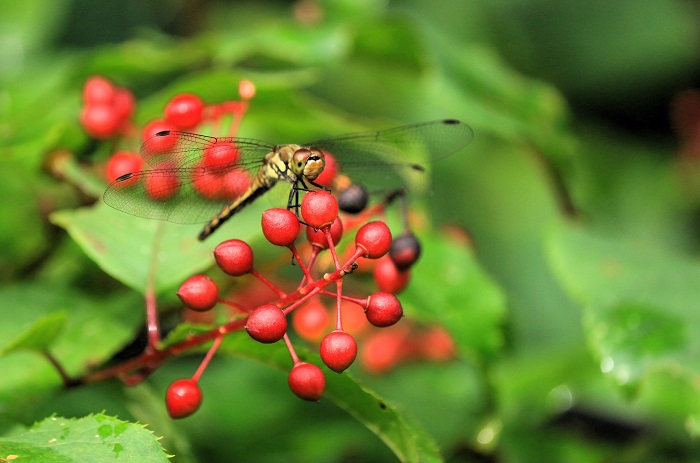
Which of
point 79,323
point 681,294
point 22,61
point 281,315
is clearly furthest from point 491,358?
point 22,61

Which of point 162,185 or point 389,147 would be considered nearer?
point 162,185

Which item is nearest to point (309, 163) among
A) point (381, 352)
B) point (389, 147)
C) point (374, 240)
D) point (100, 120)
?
Result: point (374, 240)

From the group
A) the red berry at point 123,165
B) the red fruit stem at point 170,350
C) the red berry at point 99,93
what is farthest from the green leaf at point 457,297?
the red berry at point 99,93

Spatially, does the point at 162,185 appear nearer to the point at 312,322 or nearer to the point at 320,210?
the point at 320,210

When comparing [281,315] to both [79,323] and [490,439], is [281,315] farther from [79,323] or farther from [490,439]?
[490,439]

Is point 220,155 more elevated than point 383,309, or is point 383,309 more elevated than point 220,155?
point 383,309

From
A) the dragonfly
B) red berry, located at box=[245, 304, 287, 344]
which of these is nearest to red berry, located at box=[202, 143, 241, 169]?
the dragonfly

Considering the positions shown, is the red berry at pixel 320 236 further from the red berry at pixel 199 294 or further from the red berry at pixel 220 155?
the red berry at pixel 220 155
